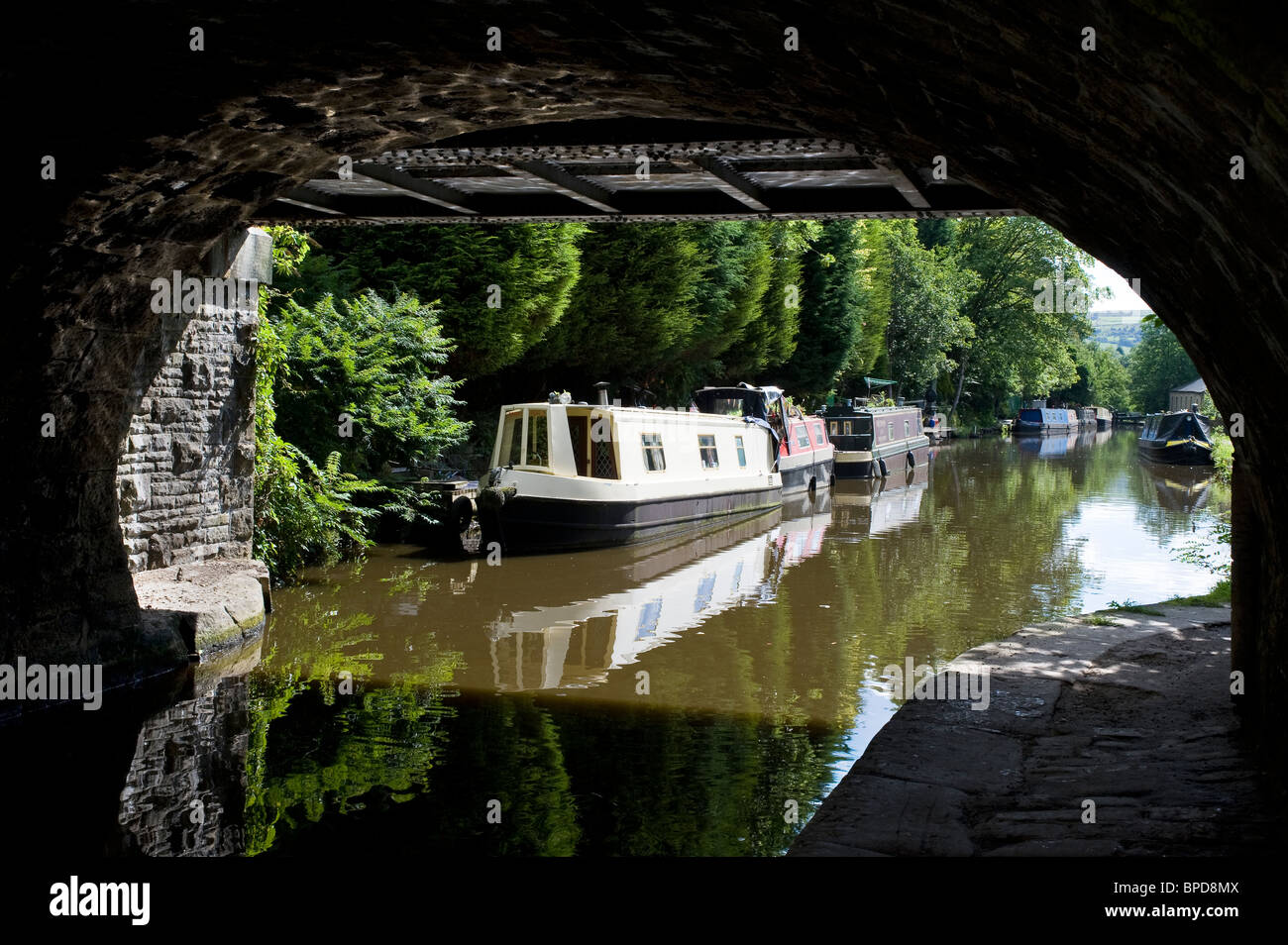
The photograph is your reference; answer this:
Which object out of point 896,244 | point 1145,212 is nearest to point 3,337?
point 1145,212

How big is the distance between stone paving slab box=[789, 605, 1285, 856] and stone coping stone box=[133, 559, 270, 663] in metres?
5.37

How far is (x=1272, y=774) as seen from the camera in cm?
441

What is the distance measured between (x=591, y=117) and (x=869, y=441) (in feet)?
71.6

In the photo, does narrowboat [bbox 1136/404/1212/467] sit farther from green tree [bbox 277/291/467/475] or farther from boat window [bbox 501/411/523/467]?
green tree [bbox 277/291/467/475]

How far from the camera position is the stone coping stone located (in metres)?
8.55

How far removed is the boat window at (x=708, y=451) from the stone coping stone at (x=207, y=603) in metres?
9.12

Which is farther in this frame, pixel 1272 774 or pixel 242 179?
pixel 242 179

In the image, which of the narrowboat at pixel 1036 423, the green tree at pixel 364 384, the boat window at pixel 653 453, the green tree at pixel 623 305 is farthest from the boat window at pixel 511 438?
the narrowboat at pixel 1036 423

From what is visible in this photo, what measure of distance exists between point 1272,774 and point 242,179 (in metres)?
5.99

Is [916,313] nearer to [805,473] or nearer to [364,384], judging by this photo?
[805,473]

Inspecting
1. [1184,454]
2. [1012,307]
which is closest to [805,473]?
[1184,454]

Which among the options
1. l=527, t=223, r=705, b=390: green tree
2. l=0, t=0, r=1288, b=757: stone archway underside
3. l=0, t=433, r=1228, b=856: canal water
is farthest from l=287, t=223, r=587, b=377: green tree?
l=0, t=0, r=1288, b=757: stone archway underside
